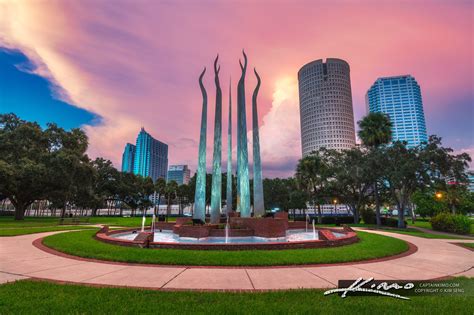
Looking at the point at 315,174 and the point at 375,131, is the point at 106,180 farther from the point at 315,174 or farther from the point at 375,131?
the point at 375,131

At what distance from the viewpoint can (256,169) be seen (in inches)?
1157

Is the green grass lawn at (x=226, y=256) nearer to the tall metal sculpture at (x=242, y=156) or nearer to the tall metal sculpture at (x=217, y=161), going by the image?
the tall metal sculpture at (x=217, y=161)

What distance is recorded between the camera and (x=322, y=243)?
503 inches

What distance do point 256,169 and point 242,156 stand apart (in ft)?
7.52

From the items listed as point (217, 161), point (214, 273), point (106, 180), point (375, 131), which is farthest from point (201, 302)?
point (106, 180)

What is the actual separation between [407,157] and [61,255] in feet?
118

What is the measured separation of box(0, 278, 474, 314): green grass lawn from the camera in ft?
15.4

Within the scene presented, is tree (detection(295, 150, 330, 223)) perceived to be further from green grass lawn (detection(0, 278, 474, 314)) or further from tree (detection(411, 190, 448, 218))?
green grass lawn (detection(0, 278, 474, 314))

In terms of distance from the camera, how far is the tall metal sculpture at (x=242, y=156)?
2709 cm

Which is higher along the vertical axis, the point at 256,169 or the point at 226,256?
the point at 256,169

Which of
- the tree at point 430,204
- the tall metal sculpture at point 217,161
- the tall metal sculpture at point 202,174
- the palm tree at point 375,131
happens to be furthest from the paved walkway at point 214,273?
the tree at point 430,204

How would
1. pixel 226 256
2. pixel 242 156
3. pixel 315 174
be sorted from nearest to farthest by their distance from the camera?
pixel 226 256
pixel 242 156
pixel 315 174

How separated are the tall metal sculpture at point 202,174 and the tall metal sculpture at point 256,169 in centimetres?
566

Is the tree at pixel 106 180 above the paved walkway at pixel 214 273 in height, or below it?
above
